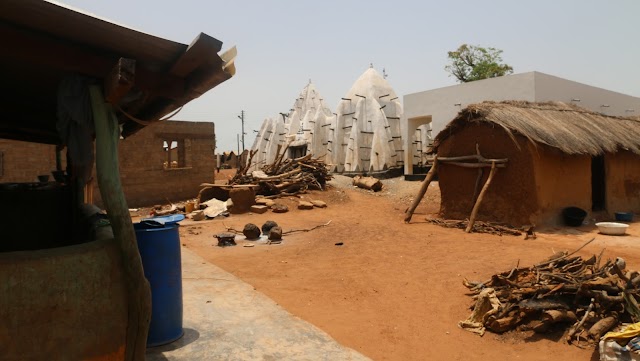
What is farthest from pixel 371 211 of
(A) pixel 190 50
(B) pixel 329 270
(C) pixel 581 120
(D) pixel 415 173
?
(A) pixel 190 50

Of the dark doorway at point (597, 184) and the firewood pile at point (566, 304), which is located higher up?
the dark doorway at point (597, 184)

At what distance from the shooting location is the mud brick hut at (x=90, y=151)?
88.2 inches

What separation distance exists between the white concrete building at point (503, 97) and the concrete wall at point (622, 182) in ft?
→ 16.6

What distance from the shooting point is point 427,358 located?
13.4ft

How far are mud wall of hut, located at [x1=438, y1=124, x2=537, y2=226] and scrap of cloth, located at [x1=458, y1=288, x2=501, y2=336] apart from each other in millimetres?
6121

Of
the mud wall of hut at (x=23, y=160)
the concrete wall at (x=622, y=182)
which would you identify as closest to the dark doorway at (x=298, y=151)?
the mud wall of hut at (x=23, y=160)

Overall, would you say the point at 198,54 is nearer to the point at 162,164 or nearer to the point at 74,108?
the point at 74,108

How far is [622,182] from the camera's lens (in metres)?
13.2

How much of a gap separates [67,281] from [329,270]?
5.12 meters

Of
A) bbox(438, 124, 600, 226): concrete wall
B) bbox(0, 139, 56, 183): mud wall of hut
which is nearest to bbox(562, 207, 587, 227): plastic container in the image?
bbox(438, 124, 600, 226): concrete wall

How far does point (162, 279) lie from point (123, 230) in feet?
4.39

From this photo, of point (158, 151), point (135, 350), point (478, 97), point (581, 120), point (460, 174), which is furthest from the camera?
point (478, 97)

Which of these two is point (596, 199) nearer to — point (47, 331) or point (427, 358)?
point (427, 358)

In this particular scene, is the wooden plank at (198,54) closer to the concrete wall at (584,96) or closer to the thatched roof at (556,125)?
the thatched roof at (556,125)
